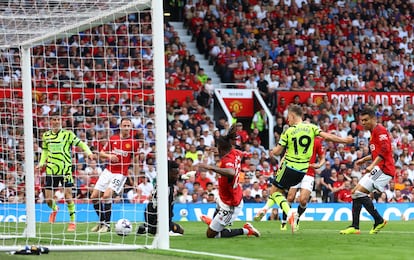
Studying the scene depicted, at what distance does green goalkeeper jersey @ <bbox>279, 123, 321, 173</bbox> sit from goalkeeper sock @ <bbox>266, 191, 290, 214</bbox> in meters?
0.58

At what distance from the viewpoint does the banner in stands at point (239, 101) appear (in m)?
31.3

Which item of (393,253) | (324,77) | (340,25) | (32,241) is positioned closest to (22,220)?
(32,241)

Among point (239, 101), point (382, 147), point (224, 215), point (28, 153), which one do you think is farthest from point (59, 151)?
point (239, 101)

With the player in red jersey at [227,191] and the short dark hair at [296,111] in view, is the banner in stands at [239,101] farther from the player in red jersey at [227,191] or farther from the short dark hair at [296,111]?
the player in red jersey at [227,191]

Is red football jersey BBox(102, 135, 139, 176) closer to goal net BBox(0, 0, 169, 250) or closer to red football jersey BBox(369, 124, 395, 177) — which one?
goal net BBox(0, 0, 169, 250)

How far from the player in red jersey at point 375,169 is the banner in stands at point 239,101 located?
51.4 ft

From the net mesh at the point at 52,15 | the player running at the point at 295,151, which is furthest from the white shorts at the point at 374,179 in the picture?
the net mesh at the point at 52,15

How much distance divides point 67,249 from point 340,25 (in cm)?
2604

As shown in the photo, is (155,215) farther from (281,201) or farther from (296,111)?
(296,111)

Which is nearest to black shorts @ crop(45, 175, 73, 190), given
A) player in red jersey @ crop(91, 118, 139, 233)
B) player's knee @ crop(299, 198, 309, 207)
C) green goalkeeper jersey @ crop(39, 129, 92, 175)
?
green goalkeeper jersey @ crop(39, 129, 92, 175)

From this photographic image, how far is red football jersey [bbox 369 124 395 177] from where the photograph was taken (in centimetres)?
1538

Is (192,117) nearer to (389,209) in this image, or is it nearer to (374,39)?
(389,209)

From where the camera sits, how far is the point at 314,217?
2536 cm

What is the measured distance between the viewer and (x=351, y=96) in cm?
3259
